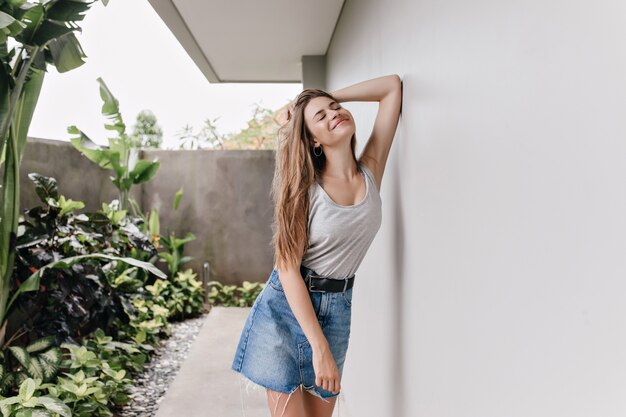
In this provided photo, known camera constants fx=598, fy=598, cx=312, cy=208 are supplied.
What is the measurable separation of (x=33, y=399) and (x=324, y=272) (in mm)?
1913

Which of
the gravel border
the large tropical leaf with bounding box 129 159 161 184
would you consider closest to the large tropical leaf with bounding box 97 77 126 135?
A: the large tropical leaf with bounding box 129 159 161 184

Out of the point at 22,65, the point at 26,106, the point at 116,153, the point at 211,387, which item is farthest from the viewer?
the point at 116,153

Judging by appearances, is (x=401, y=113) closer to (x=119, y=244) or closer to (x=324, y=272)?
(x=324, y=272)

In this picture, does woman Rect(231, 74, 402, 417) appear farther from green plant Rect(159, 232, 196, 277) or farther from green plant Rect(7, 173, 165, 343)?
green plant Rect(159, 232, 196, 277)

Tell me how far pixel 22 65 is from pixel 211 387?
2415 millimetres

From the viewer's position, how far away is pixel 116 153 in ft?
18.7

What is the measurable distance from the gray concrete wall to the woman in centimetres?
510

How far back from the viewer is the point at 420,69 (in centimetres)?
166

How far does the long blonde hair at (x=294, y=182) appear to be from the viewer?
1846mm

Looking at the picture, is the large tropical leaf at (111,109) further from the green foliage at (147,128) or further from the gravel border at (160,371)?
the green foliage at (147,128)

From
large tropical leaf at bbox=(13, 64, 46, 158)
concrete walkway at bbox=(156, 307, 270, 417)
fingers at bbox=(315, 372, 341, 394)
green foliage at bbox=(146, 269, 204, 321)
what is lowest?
concrete walkway at bbox=(156, 307, 270, 417)

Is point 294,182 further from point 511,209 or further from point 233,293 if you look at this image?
point 233,293

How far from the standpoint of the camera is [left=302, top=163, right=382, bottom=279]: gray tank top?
1.88 meters

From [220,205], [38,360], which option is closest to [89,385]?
[38,360]
